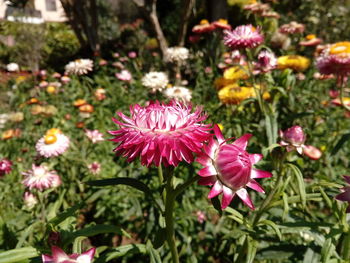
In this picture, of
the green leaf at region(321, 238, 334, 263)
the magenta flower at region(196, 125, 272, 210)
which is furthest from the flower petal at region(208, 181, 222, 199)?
the green leaf at region(321, 238, 334, 263)

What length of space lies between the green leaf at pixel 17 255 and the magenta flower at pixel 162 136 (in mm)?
437

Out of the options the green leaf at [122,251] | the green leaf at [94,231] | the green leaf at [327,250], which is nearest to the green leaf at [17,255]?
the green leaf at [94,231]

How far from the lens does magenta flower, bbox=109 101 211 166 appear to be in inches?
26.5

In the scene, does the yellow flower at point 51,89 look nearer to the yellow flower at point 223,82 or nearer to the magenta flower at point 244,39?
the yellow flower at point 223,82

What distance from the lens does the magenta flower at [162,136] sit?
0.67m

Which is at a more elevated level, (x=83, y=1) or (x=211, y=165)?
(x=83, y=1)

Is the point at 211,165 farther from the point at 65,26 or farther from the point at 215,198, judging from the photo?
the point at 65,26

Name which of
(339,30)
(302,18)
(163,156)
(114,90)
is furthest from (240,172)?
(302,18)

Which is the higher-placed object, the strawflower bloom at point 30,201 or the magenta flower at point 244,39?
the magenta flower at point 244,39

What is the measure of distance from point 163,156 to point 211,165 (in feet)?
0.43

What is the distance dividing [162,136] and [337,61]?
126cm

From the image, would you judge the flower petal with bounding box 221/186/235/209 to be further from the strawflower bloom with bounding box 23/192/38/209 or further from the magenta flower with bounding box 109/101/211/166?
the strawflower bloom with bounding box 23/192/38/209

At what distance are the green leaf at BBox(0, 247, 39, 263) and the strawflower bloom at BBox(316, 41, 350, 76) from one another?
162 cm

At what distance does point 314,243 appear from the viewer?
1199mm
